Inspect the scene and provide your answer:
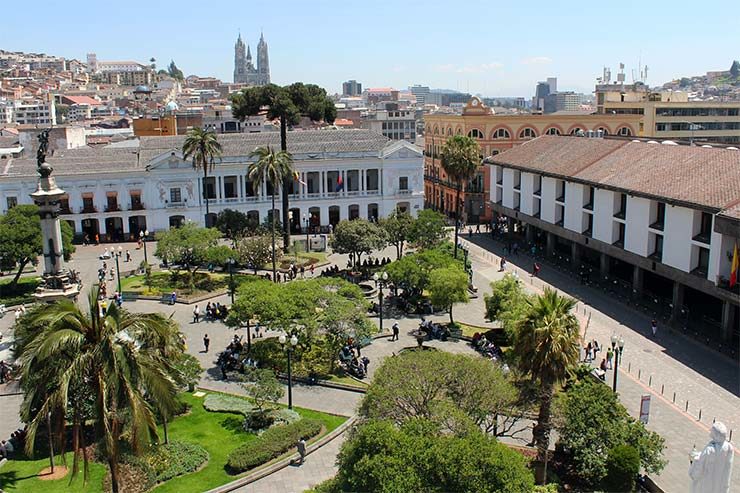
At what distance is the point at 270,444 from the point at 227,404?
4913 millimetres

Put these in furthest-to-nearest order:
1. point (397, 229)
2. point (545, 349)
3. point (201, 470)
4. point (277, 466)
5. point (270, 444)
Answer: point (397, 229) → point (270, 444) → point (277, 466) → point (201, 470) → point (545, 349)

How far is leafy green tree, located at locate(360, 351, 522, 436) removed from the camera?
21406 mm

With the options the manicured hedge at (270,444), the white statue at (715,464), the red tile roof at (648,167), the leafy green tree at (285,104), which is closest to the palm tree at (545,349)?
the white statue at (715,464)

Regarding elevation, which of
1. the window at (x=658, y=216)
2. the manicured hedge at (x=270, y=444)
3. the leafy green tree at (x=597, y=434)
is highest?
the window at (x=658, y=216)

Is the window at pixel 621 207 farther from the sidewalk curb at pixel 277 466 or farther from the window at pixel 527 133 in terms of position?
the window at pixel 527 133

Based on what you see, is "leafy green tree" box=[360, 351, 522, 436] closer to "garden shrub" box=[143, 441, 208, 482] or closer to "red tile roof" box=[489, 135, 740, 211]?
"garden shrub" box=[143, 441, 208, 482]

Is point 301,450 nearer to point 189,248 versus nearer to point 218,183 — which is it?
point 189,248

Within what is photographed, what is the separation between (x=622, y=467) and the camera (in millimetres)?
22906

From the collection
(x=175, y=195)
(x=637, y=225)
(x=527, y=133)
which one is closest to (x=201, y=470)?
(x=637, y=225)

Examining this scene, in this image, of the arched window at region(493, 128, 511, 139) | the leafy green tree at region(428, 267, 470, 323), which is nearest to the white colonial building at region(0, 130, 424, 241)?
the arched window at region(493, 128, 511, 139)

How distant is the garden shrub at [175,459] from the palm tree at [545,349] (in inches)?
459

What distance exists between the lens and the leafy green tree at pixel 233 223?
205 ft

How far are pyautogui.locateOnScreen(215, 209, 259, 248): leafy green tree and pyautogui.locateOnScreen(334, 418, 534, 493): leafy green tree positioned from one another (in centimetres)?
4533

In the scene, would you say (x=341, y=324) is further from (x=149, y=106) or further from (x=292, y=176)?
(x=149, y=106)
